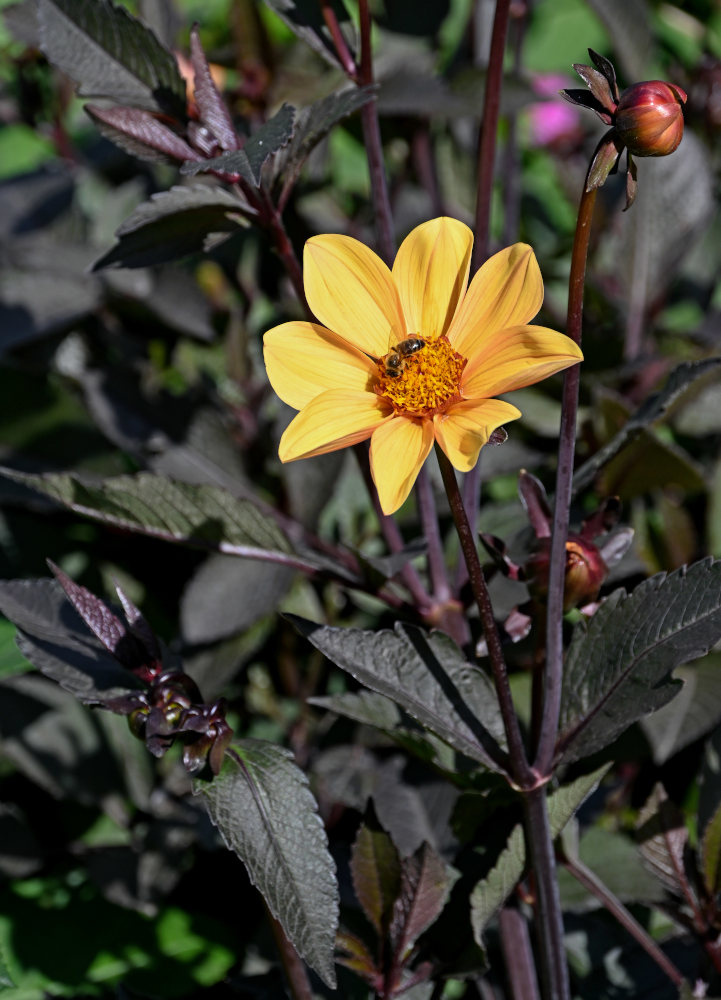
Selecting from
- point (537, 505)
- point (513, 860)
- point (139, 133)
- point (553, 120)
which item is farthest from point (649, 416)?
point (553, 120)

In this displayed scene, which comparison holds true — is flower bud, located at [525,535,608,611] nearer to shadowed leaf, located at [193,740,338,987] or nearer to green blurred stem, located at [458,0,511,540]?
green blurred stem, located at [458,0,511,540]

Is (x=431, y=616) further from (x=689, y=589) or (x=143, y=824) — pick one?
(x=143, y=824)

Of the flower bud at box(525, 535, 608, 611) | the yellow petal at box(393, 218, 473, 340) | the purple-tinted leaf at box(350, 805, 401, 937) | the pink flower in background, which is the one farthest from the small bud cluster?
the pink flower in background

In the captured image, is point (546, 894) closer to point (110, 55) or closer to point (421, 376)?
point (421, 376)

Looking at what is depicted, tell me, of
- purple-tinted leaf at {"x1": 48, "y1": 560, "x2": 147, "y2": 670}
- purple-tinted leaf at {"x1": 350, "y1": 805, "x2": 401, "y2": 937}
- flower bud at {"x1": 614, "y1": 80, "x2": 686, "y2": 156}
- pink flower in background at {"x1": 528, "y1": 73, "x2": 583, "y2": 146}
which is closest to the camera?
flower bud at {"x1": 614, "y1": 80, "x2": 686, "y2": 156}

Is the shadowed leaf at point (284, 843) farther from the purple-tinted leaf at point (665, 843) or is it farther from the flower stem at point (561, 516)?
the purple-tinted leaf at point (665, 843)
